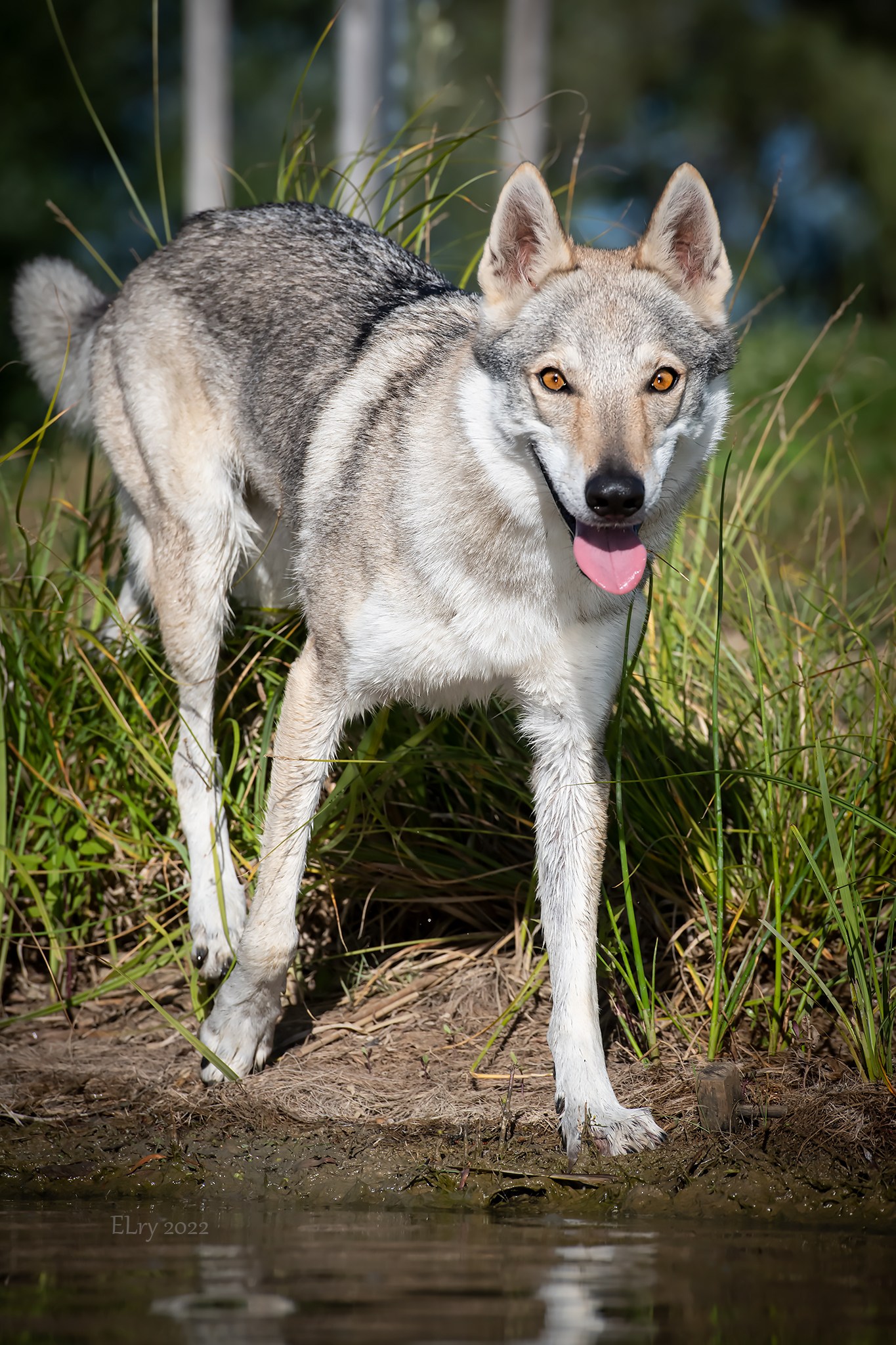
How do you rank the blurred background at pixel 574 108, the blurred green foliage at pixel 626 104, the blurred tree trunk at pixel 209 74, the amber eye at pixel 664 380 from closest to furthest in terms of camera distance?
1. the amber eye at pixel 664 380
2. the blurred tree trunk at pixel 209 74
3. the blurred background at pixel 574 108
4. the blurred green foliage at pixel 626 104

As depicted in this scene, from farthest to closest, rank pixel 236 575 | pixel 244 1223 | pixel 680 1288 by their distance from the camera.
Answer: pixel 236 575 < pixel 244 1223 < pixel 680 1288

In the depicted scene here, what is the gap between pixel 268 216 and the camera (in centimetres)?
483

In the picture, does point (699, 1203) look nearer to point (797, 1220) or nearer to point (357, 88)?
point (797, 1220)

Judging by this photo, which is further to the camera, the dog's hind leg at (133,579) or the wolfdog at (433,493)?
the dog's hind leg at (133,579)

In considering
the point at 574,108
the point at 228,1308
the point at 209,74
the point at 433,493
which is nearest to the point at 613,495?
the point at 433,493

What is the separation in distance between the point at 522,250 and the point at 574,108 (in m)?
21.3

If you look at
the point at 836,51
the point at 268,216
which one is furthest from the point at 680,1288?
the point at 836,51

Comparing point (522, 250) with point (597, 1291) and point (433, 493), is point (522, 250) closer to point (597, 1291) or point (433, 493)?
point (433, 493)

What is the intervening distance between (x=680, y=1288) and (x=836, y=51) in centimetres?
2435

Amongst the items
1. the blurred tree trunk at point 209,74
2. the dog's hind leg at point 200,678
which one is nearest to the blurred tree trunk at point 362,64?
the blurred tree trunk at point 209,74

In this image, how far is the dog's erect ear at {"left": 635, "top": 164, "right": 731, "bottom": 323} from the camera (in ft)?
11.8

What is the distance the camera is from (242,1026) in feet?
12.8

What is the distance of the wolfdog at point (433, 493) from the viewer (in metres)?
3.40

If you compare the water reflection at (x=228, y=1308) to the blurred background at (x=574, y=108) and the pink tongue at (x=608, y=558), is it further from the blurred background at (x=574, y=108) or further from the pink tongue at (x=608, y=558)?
the blurred background at (x=574, y=108)
